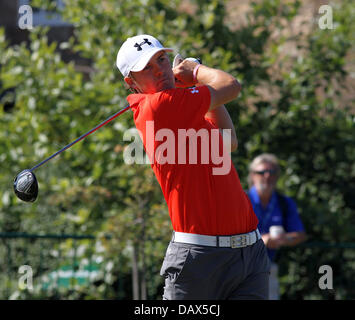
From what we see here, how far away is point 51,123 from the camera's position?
6105 millimetres

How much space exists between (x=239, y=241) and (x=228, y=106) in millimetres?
2919

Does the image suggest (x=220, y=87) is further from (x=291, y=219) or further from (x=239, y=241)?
(x=291, y=219)

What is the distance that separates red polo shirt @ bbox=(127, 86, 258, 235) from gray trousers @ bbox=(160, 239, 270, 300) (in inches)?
4.0

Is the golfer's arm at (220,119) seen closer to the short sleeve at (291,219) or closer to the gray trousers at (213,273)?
the gray trousers at (213,273)

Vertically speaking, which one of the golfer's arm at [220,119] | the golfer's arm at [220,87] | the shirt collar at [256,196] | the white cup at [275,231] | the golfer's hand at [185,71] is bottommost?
the white cup at [275,231]

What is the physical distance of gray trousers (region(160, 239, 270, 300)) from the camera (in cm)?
291

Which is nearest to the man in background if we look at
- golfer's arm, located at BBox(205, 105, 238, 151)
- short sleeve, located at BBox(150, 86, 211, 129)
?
golfer's arm, located at BBox(205, 105, 238, 151)

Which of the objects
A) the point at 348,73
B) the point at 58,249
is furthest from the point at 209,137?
the point at 348,73

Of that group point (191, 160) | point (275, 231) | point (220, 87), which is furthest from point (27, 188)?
point (275, 231)

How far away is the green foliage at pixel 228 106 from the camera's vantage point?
5812mm

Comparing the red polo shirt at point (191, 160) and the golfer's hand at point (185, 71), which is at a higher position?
the golfer's hand at point (185, 71)

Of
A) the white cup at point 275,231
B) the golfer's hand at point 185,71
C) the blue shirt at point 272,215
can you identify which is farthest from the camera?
the blue shirt at point 272,215

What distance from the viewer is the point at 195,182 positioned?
9.47ft

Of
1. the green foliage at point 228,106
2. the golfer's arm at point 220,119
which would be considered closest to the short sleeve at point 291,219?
the green foliage at point 228,106
